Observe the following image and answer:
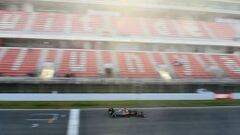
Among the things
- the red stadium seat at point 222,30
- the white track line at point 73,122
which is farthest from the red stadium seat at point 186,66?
the white track line at point 73,122

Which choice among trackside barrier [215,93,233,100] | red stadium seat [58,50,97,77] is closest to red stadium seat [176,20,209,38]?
trackside barrier [215,93,233,100]

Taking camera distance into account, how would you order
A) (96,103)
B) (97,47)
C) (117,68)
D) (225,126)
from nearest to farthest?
(225,126) → (96,103) → (117,68) → (97,47)

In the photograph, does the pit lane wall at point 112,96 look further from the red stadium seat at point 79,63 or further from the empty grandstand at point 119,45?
the red stadium seat at point 79,63

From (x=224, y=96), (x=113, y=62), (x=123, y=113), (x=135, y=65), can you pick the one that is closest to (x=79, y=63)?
(x=113, y=62)

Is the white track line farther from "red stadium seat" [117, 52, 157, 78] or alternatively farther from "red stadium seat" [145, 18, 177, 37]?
"red stadium seat" [145, 18, 177, 37]

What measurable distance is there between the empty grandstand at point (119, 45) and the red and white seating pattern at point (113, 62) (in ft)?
0.27

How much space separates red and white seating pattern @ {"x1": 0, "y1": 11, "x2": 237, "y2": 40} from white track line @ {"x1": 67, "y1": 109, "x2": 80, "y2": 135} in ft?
43.4

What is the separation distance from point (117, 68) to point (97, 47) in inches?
169

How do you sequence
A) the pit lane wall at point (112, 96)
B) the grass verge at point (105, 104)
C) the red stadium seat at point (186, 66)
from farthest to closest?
the red stadium seat at point (186, 66)
the pit lane wall at point (112, 96)
the grass verge at point (105, 104)

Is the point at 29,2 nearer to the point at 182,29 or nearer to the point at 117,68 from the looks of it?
the point at 117,68

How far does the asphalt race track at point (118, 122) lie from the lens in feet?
62.7

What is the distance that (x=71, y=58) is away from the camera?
109ft

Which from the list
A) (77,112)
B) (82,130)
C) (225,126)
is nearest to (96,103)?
(77,112)

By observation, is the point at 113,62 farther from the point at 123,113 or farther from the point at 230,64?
the point at 230,64
